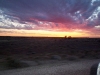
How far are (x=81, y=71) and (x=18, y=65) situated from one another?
659 cm

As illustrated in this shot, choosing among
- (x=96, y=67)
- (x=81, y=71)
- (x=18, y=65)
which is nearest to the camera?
(x=96, y=67)

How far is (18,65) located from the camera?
18219 millimetres

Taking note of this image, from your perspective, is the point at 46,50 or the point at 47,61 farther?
the point at 46,50

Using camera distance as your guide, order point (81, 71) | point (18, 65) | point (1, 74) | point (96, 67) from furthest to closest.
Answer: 1. point (18, 65)
2. point (81, 71)
3. point (1, 74)
4. point (96, 67)

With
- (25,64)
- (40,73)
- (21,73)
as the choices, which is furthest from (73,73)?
(25,64)

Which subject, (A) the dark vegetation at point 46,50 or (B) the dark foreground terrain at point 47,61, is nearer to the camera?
(B) the dark foreground terrain at point 47,61

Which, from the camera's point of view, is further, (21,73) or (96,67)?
(21,73)

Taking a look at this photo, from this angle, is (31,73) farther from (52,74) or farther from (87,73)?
(87,73)

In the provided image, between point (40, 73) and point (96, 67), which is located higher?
point (96, 67)

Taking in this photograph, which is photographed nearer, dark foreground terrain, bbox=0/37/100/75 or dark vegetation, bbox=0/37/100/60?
dark foreground terrain, bbox=0/37/100/75

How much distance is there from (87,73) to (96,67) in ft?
22.7

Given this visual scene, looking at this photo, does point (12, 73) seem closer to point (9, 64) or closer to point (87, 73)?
point (9, 64)

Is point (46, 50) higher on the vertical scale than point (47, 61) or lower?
lower

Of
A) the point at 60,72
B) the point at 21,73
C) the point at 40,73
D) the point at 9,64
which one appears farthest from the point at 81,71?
the point at 9,64
